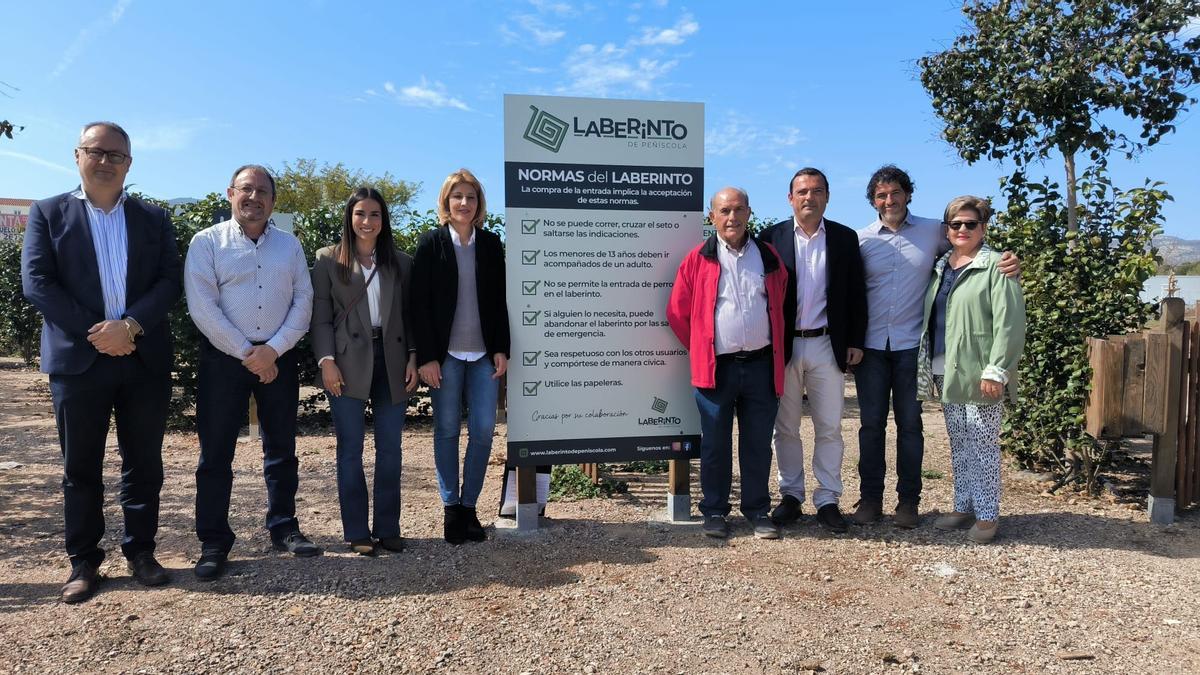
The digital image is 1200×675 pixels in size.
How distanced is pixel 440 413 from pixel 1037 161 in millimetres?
6484

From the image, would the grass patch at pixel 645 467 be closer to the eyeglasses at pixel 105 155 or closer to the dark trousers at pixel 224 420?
the dark trousers at pixel 224 420

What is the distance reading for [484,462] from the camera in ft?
15.6

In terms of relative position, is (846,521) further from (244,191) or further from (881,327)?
(244,191)

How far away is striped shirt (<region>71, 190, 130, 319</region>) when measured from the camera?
391cm

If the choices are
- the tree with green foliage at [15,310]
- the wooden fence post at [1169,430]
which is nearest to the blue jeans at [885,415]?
the wooden fence post at [1169,430]

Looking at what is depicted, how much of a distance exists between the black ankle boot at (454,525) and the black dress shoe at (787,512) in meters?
2.02

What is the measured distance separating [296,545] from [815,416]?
11.0 feet

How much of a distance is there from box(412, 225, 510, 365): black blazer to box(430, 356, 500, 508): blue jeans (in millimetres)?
133

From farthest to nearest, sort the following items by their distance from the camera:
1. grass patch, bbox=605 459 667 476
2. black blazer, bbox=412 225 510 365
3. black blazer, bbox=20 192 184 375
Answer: grass patch, bbox=605 459 667 476 < black blazer, bbox=412 225 510 365 < black blazer, bbox=20 192 184 375

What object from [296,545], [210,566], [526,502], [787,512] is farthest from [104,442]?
[787,512]

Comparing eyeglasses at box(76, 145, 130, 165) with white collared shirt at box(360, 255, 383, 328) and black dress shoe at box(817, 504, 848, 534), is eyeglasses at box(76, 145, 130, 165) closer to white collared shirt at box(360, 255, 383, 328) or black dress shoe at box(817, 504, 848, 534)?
white collared shirt at box(360, 255, 383, 328)

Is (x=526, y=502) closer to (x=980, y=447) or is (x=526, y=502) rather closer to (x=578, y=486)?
(x=578, y=486)

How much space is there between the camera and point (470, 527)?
191 inches

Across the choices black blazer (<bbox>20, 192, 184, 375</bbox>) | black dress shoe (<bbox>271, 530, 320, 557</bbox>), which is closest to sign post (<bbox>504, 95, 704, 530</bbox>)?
black dress shoe (<bbox>271, 530, 320, 557</bbox>)
